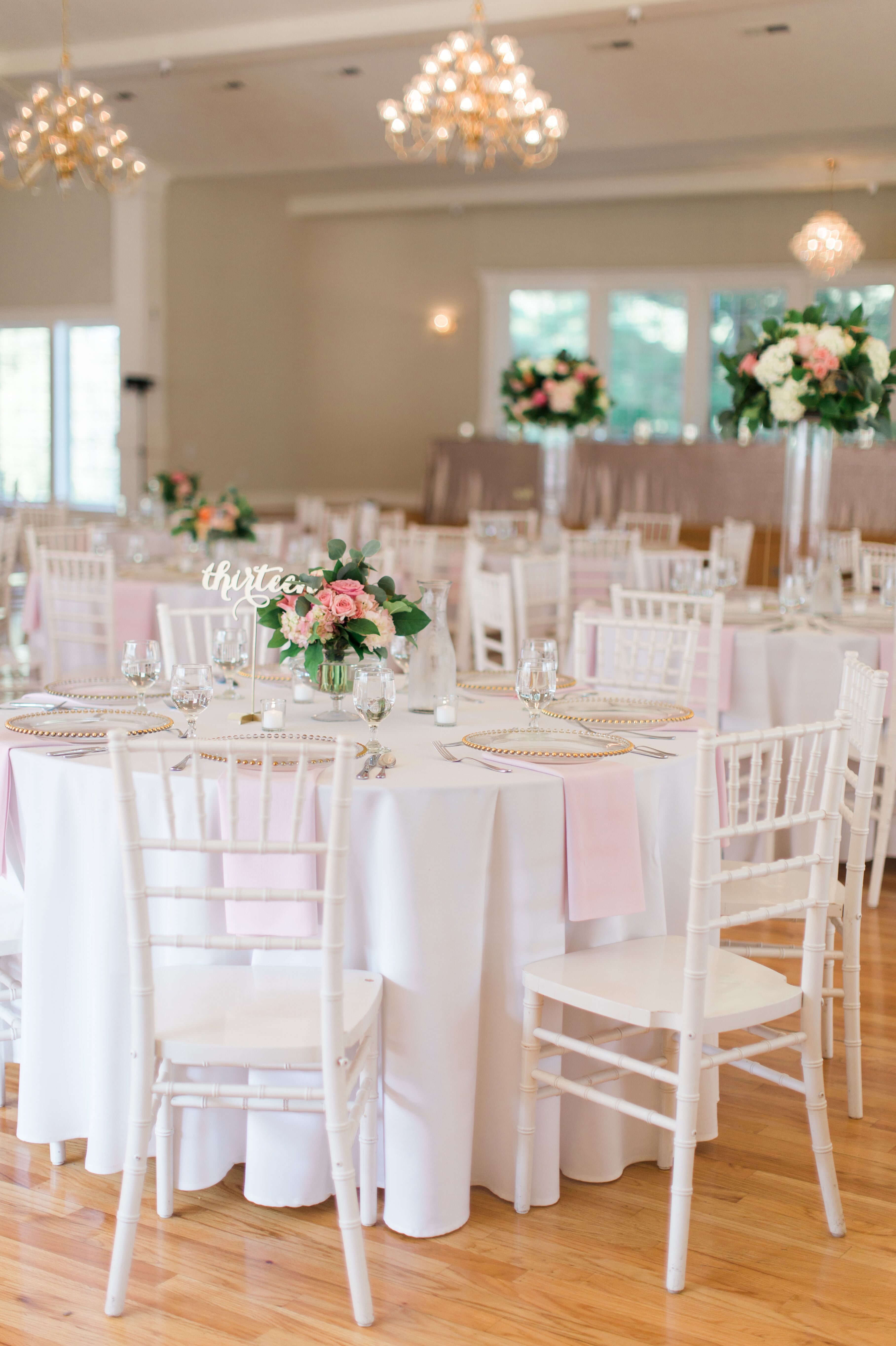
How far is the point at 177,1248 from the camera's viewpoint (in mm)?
2373

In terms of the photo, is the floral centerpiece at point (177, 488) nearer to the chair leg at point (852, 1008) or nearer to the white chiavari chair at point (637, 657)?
the white chiavari chair at point (637, 657)

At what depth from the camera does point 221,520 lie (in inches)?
254

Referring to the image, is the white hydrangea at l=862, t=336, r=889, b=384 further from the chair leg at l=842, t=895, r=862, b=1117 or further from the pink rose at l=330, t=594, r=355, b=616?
the pink rose at l=330, t=594, r=355, b=616

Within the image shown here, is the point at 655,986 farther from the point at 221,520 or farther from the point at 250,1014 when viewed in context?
the point at 221,520

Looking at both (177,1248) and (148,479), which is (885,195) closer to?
(148,479)

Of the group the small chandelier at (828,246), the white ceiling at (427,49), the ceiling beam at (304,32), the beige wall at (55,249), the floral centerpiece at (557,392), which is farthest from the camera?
the beige wall at (55,249)

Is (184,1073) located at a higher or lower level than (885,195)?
lower

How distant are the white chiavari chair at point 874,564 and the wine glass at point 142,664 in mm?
3572

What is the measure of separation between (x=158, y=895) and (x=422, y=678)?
3.75 feet

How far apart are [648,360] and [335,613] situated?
11.3m

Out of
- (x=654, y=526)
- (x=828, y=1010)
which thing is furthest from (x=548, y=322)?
(x=828, y=1010)

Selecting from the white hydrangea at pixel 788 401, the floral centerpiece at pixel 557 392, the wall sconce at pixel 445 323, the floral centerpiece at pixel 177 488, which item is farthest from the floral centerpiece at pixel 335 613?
the wall sconce at pixel 445 323

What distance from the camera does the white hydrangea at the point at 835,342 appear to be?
509 cm

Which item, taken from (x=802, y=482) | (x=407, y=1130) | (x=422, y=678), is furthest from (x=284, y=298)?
(x=407, y=1130)
